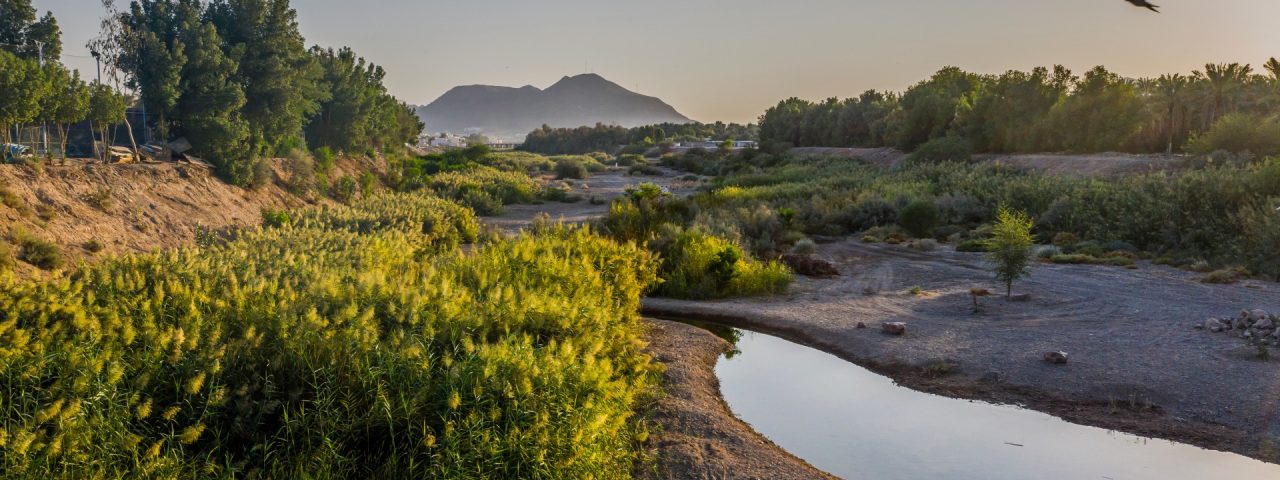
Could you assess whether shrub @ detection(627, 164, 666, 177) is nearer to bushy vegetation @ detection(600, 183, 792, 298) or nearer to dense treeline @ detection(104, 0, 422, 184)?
dense treeline @ detection(104, 0, 422, 184)

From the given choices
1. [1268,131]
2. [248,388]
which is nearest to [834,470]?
[248,388]

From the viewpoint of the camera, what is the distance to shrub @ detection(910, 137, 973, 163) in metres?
43.1

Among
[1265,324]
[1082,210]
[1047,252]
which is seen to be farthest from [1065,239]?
[1265,324]

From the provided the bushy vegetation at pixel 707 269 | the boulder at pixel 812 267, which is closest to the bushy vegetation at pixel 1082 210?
the boulder at pixel 812 267

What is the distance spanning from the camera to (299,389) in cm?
525

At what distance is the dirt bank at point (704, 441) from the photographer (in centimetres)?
632

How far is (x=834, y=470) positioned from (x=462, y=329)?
322 cm

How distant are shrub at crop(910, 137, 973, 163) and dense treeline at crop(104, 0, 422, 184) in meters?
29.7

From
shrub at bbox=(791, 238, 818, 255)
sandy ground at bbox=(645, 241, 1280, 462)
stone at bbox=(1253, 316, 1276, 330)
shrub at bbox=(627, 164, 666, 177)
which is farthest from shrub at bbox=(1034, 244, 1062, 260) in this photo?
shrub at bbox=(627, 164, 666, 177)

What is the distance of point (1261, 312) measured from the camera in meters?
10.4

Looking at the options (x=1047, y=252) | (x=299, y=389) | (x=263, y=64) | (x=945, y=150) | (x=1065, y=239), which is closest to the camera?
(x=299, y=389)

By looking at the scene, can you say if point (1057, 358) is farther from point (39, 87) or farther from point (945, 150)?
point (945, 150)

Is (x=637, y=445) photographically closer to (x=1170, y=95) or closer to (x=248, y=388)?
(x=248, y=388)

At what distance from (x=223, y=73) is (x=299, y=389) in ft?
87.6
